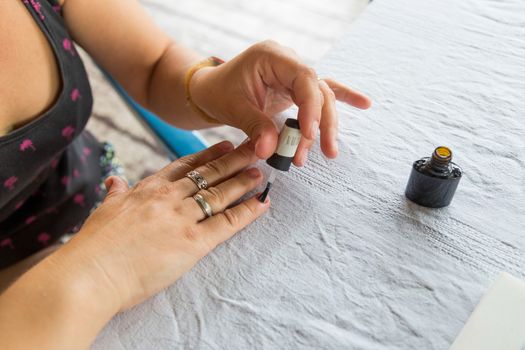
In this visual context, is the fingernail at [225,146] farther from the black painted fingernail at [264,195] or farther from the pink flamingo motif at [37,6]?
the pink flamingo motif at [37,6]

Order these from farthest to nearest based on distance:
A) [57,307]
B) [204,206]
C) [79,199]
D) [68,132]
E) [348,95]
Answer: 1. [79,199]
2. [68,132]
3. [348,95]
4. [204,206]
5. [57,307]

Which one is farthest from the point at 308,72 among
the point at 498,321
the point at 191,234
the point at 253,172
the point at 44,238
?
the point at 44,238

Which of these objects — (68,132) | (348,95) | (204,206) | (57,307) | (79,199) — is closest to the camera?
(57,307)

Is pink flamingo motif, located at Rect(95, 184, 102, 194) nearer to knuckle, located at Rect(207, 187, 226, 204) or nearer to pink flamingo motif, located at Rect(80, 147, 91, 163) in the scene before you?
pink flamingo motif, located at Rect(80, 147, 91, 163)

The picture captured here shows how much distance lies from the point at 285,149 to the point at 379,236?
5.9 inches

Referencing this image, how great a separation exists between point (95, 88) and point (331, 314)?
169 cm

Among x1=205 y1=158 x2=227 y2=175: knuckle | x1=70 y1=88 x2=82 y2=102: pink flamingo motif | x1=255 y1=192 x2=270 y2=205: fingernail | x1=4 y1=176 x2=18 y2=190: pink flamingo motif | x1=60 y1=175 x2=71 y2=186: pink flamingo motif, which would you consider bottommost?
x1=60 y1=175 x2=71 y2=186: pink flamingo motif

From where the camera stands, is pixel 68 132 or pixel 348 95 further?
pixel 68 132

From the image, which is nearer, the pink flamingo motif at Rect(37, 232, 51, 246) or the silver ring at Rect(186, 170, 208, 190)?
the silver ring at Rect(186, 170, 208, 190)

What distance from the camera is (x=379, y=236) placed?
60 centimetres

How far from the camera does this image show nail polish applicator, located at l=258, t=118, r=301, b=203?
0.64m

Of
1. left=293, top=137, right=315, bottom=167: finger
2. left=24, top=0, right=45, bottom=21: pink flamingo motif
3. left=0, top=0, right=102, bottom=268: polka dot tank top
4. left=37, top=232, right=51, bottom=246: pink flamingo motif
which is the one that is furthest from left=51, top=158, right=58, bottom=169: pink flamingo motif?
left=293, top=137, right=315, bottom=167: finger

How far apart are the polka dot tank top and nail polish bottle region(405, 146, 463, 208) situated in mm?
545

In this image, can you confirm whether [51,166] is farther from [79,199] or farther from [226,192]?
[226,192]
